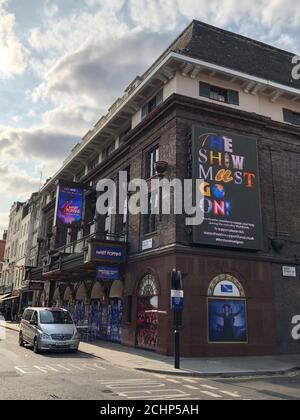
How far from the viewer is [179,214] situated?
18.2 metres

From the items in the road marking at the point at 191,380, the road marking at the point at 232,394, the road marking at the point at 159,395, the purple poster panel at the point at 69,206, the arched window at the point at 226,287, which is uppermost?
the purple poster panel at the point at 69,206

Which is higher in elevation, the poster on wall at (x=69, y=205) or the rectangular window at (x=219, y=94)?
the rectangular window at (x=219, y=94)

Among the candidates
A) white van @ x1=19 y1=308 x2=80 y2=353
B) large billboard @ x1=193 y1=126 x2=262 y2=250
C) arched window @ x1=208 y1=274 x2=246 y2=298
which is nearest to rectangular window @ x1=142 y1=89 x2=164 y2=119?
large billboard @ x1=193 y1=126 x2=262 y2=250

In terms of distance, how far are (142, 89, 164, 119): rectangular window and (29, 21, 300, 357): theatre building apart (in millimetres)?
96

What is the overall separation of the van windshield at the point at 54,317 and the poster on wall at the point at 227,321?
244 inches

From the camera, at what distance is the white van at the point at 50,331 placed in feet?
53.5

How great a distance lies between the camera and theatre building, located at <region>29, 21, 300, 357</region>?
1784 centimetres

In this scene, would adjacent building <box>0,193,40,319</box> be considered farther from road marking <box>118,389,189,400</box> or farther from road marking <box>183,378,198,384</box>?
road marking <box>118,389,189,400</box>

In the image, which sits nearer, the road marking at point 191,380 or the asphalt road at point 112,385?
the asphalt road at point 112,385

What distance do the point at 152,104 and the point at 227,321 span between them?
39.7 feet

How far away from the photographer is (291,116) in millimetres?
23047

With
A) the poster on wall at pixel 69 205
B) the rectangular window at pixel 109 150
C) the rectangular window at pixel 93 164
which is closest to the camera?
the poster on wall at pixel 69 205

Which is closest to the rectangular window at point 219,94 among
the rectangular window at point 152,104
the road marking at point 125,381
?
the rectangular window at point 152,104

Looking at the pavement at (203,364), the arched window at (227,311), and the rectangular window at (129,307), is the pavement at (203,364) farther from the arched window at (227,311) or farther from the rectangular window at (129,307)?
the rectangular window at (129,307)
